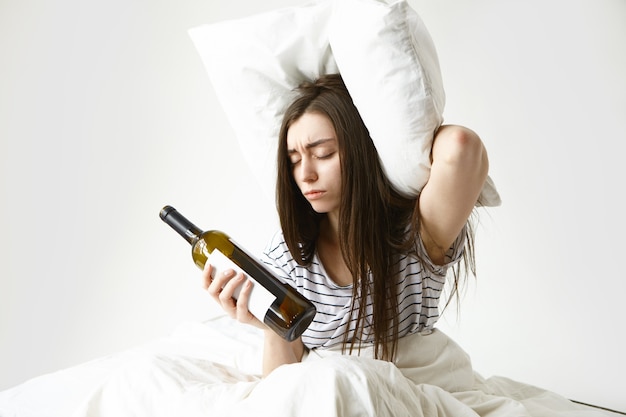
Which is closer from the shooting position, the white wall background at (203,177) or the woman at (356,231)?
the woman at (356,231)

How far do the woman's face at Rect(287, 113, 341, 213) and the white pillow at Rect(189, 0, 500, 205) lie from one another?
0.10 meters

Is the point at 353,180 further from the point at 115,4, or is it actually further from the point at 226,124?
the point at 115,4

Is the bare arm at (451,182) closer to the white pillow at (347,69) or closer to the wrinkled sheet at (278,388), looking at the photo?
the white pillow at (347,69)

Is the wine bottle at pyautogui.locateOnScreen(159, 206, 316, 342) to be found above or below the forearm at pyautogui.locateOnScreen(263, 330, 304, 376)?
above

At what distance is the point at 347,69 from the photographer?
140cm

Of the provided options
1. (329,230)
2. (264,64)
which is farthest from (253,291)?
(264,64)

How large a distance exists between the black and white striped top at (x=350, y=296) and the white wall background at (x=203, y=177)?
2.65 feet

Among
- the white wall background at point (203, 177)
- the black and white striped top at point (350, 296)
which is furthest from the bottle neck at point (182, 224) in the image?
the white wall background at point (203, 177)

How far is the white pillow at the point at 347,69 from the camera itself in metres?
1.33

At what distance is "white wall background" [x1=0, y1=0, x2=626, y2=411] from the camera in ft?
7.50

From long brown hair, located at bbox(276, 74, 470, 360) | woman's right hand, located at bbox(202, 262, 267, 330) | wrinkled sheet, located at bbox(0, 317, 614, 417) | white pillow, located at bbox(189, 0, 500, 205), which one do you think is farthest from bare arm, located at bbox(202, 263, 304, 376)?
white pillow, located at bbox(189, 0, 500, 205)

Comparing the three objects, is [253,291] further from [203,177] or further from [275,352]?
[203,177]

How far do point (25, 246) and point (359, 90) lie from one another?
6.77 ft

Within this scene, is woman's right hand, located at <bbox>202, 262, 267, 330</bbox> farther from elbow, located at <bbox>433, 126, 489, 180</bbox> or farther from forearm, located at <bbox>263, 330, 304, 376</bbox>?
elbow, located at <bbox>433, 126, 489, 180</bbox>
